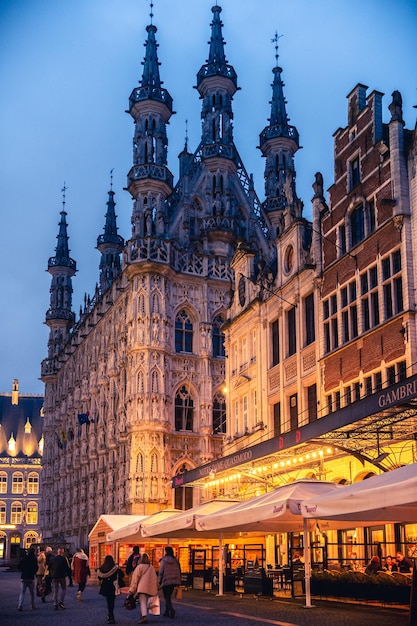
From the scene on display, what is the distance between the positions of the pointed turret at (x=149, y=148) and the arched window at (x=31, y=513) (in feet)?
232

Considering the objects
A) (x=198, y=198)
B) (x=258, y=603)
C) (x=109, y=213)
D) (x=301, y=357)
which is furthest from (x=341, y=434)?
(x=109, y=213)

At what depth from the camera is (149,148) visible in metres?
50.8

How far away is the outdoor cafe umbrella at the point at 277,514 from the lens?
59.3ft

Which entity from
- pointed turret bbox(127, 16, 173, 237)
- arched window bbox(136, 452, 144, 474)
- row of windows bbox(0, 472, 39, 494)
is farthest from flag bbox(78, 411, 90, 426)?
row of windows bbox(0, 472, 39, 494)

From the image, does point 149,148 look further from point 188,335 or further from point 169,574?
point 169,574

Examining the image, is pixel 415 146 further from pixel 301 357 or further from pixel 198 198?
pixel 198 198

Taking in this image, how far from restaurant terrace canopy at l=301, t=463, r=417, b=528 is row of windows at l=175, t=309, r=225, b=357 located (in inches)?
1282

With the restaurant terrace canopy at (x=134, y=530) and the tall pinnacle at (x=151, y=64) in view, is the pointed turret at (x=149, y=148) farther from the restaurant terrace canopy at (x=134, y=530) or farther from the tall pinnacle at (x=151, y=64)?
the restaurant terrace canopy at (x=134, y=530)

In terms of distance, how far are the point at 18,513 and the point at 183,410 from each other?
68.4 meters

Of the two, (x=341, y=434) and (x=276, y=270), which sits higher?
(x=276, y=270)

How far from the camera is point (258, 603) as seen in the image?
21.0 meters

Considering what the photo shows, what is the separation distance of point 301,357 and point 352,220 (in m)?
5.59

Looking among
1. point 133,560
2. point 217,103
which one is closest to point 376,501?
point 133,560

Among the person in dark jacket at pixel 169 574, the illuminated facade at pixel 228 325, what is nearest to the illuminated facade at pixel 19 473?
the illuminated facade at pixel 228 325
